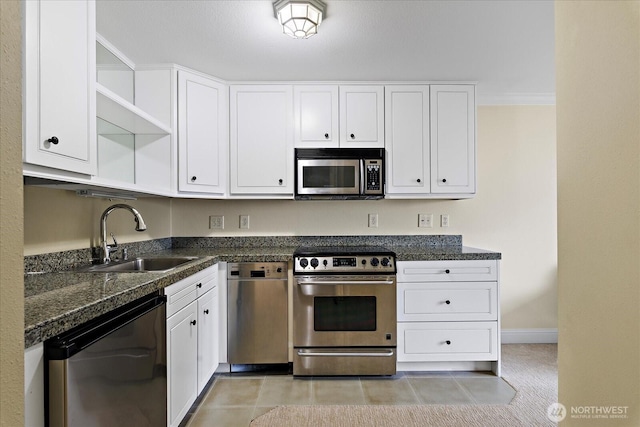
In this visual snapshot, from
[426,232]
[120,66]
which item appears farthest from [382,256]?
[120,66]

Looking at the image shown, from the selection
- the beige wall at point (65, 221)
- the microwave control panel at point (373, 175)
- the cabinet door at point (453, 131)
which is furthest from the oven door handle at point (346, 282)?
the beige wall at point (65, 221)

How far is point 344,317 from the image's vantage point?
2.55 meters

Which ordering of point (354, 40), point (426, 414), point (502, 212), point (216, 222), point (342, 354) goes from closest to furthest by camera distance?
point (426, 414) < point (354, 40) < point (342, 354) < point (216, 222) < point (502, 212)

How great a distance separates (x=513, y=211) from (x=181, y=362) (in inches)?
121

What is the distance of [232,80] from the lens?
2.88 metres

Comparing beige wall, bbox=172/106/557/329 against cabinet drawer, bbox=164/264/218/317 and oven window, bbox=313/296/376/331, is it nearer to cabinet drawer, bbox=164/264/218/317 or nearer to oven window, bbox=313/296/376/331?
oven window, bbox=313/296/376/331

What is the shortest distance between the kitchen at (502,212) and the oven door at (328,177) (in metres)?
0.38

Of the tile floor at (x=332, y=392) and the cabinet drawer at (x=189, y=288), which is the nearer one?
the cabinet drawer at (x=189, y=288)

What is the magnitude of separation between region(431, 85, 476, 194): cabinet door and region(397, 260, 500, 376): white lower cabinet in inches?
29.2

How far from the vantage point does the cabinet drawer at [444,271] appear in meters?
2.59

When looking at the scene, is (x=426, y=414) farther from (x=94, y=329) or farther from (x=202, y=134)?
(x=202, y=134)

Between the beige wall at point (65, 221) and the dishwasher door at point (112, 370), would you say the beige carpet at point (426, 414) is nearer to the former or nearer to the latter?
the dishwasher door at point (112, 370)

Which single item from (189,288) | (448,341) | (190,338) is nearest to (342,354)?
(448,341)

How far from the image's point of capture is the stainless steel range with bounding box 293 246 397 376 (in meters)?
2.54
